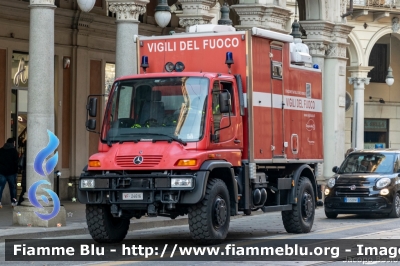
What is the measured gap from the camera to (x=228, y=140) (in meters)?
16.5

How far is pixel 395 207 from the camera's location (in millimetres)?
24406

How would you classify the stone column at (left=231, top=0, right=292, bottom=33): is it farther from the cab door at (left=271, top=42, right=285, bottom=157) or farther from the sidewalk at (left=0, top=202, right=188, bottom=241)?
the cab door at (left=271, top=42, right=285, bottom=157)

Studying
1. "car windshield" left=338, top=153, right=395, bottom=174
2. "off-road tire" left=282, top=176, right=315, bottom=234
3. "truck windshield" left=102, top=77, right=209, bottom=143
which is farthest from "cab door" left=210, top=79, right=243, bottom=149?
"car windshield" left=338, top=153, right=395, bottom=174

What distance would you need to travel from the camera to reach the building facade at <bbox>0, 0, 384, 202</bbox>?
86.7ft

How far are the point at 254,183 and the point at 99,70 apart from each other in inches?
548

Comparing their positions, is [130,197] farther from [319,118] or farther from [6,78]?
[6,78]

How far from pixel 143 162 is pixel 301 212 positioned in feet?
15.5

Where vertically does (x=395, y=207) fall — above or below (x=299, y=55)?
below

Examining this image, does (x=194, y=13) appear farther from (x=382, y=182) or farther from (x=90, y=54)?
(x=382, y=182)

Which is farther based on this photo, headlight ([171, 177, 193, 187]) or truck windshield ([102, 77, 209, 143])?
truck windshield ([102, 77, 209, 143])

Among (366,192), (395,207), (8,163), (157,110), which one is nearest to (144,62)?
(157,110)

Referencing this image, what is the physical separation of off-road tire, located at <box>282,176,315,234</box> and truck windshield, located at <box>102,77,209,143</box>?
3862 millimetres

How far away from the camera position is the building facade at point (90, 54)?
86.7 feet

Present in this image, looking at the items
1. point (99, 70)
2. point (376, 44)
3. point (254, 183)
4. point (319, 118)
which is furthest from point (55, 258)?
point (376, 44)
